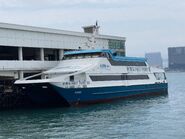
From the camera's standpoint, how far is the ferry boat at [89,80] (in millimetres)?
39625

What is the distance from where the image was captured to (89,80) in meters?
42.1

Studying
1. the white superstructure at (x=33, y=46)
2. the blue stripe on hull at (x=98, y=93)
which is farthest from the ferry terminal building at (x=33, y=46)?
the blue stripe on hull at (x=98, y=93)

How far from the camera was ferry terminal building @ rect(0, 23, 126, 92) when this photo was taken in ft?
142

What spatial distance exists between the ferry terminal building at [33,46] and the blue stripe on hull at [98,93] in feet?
23.0

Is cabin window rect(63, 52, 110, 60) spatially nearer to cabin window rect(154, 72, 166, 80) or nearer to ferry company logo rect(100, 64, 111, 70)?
ferry company logo rect(100, 64, 111, 70)

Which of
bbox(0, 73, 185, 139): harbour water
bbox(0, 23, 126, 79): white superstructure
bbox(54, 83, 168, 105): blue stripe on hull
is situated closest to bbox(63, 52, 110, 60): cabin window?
bbox(0, 23, 126, 79): white superstructure

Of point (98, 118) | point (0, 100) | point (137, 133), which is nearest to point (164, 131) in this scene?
point (137, 133)

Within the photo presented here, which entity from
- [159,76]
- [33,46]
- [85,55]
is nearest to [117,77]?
[85,55]

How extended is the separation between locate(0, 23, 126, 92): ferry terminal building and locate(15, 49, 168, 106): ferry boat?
6.00 ft

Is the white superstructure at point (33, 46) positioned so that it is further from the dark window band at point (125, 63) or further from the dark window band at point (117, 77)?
the dark window band at point (117, 77)

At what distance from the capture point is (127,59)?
4978cm

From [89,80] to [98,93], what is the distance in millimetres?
1945

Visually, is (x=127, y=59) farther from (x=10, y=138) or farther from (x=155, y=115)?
(x=10, y=138)

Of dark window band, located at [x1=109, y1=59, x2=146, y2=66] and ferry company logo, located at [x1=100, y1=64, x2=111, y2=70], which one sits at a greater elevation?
dark window band, located at [x1=109, y1=59, x2=146, y2=66]
